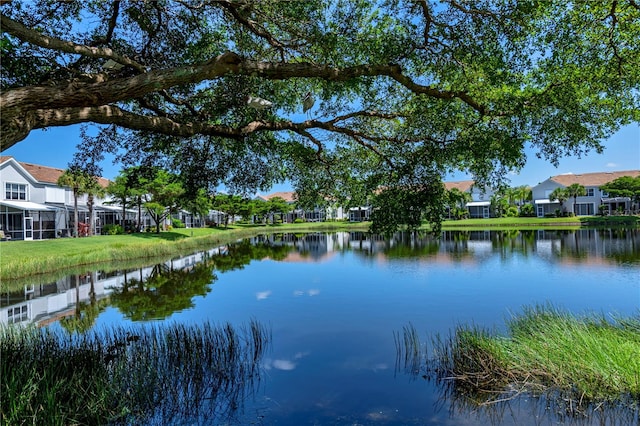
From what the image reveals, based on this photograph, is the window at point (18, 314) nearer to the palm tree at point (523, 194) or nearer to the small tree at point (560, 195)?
the small tree at point (560, 195)

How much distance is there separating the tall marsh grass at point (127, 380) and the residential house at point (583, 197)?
58552 mm

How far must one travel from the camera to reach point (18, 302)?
1269 cm

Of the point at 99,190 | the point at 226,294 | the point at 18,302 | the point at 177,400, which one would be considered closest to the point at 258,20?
the point at 177,400

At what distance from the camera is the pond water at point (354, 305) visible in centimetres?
581

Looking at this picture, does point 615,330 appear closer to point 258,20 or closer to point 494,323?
point 494,323

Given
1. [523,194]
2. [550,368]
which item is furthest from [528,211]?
[550,368]

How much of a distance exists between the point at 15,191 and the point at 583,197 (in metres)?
64.7

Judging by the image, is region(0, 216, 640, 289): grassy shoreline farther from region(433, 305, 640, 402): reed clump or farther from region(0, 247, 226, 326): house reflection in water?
region(433, 305, 640, 402): reed clump

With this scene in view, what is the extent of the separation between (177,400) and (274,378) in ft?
5.71

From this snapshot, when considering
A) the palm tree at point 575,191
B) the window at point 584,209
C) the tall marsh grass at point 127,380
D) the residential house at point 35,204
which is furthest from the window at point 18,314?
the window at point 584,209

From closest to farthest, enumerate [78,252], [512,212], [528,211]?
[78,252] < [528,211] < [512,212]

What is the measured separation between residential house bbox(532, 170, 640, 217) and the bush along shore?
55.7 meters

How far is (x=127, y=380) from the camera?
18.6 ft

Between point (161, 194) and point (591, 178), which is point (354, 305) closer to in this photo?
point (161, 194)
